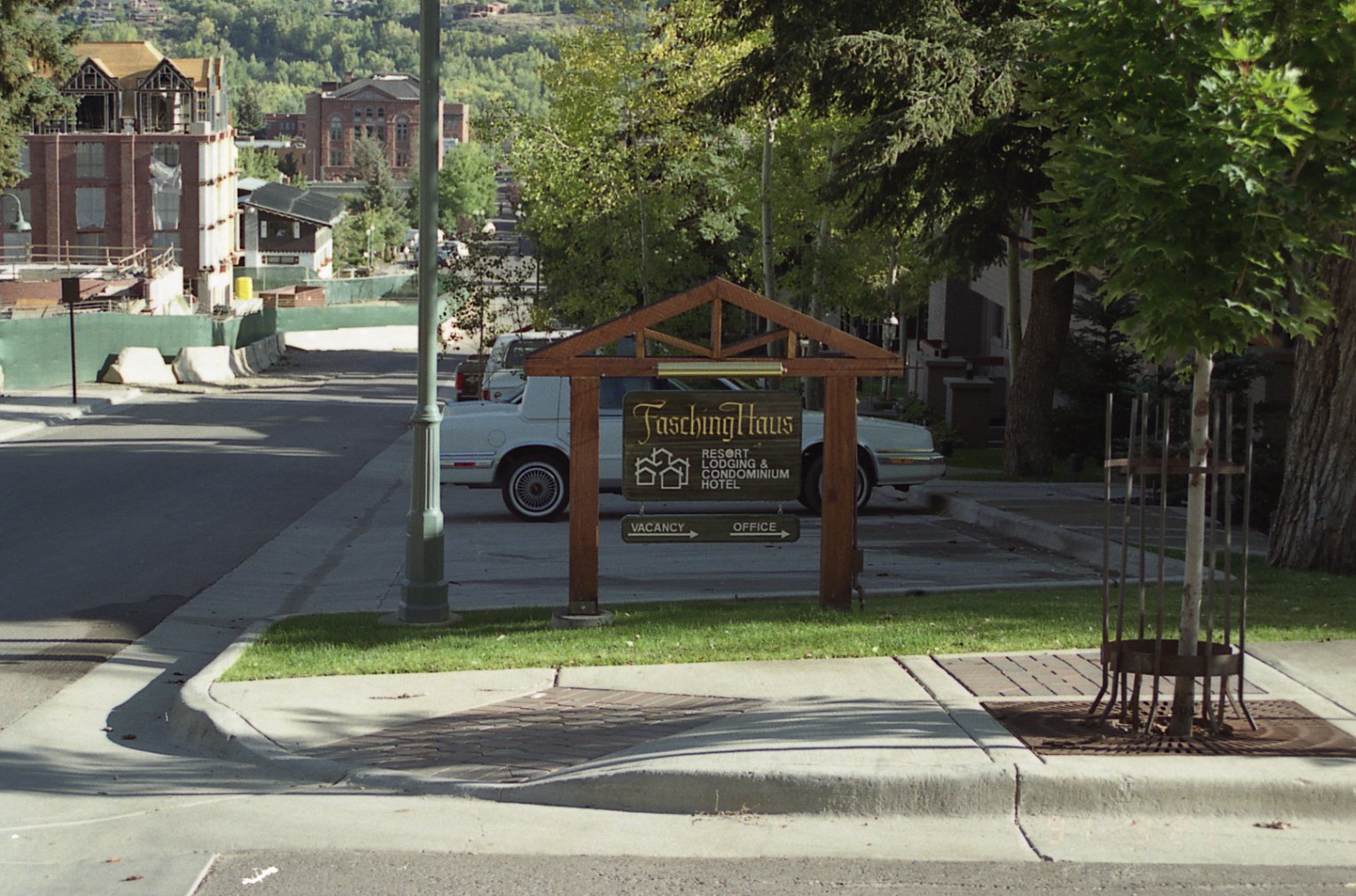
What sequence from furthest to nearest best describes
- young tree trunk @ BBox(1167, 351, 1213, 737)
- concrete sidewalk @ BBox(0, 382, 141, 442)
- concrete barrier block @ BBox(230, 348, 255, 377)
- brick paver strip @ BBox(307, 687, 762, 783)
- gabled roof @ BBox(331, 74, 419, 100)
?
1. gabled roof @ BBox(331, 74, 419, 100)
2. concrete barrier block @ BBox(230, 348, 255, 377)
3. concrete sidewalk @ BBox(0, 382, 141, 442)
4. brick paver strip @ BBox(307, 687, 762, 783)
5. young tree trunk @ BBox(1167, 351, 1213, 737)

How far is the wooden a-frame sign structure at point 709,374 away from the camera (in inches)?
381

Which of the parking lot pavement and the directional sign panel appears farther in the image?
the parking lot pavement

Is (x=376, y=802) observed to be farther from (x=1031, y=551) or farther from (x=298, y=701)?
(x=1031, y=551)

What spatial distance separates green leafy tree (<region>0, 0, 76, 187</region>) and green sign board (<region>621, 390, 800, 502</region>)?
30716 mm

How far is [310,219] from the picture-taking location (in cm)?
10050

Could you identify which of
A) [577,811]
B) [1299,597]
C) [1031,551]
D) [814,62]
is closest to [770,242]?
[814,62]

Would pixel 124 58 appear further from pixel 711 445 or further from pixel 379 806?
pixel 379 806

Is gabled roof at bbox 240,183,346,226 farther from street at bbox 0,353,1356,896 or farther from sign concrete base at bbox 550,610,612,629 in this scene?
sign concrete base at bbox 550,610,612,629

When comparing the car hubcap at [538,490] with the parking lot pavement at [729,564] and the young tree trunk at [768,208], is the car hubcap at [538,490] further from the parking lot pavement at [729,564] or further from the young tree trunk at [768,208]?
the young tree trunk at [768,208]

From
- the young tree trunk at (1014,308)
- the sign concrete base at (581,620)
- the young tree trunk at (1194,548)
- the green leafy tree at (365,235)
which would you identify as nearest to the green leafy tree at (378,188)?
the green leafy tree at (365,235)

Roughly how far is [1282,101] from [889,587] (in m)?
6.22

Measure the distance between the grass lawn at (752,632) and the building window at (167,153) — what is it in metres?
70.8

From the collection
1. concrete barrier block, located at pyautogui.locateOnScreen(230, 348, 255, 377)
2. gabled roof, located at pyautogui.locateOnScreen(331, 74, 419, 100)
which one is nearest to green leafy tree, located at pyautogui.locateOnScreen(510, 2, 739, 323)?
concrete barrier block, located at pyautogui.locateOnScreen(230, 348, 255, 377)

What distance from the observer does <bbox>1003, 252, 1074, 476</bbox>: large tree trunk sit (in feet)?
62.6
